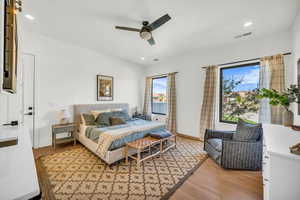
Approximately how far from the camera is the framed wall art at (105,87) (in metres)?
4.30

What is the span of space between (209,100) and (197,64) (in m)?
1.22

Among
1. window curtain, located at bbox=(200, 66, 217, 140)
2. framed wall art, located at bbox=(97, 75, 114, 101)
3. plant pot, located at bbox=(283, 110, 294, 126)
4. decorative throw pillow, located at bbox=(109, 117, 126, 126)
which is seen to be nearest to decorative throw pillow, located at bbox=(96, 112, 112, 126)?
decorative throw pillow, located at bbox=(109, 117, 126, 126)

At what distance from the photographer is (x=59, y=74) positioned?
3486 mm

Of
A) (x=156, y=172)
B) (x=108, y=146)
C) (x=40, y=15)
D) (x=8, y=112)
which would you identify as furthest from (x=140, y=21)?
(x=8, y=112)

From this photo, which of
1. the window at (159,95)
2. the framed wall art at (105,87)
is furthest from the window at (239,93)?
the framed wall art at (105,87)

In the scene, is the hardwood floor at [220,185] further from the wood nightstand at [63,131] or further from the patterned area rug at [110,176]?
the wood nightstand at [63,131]

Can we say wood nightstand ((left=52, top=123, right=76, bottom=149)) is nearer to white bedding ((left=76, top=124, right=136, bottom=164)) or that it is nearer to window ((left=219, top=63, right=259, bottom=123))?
white bedding ((left=76, top=124, right=136, bottom=164))

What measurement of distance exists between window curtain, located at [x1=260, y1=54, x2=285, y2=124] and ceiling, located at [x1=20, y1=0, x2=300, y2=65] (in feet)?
2.11

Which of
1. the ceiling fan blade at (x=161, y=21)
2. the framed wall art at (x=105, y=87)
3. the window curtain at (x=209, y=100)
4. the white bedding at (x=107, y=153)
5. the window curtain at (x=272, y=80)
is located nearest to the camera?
the ceiling fan blade at (x=161, y=21)

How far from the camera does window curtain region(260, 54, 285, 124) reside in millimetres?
2674

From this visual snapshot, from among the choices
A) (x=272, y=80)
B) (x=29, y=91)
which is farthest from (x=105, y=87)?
(x=272, y=80)

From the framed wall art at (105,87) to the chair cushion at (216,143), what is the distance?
343cm

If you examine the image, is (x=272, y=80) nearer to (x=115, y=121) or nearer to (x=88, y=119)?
(x=115, y=121)

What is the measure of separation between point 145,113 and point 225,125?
119 inches
